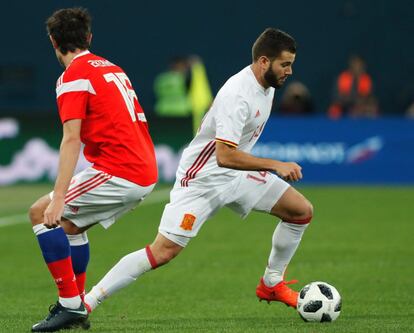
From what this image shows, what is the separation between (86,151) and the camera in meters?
7.82

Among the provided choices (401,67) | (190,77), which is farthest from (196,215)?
(401,67)

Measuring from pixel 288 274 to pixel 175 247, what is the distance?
2897 mm

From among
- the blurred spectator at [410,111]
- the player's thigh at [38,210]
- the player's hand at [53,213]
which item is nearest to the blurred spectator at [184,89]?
the blurred spectator at [410,111]

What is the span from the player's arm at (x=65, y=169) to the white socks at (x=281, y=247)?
200cm

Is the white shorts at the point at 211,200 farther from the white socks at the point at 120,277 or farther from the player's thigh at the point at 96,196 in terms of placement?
the player's thigh at the point at 96,196

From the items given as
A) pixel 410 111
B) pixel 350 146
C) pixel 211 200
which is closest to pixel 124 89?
pixel 211 200

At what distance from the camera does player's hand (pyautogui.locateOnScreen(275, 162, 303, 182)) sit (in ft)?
24.7

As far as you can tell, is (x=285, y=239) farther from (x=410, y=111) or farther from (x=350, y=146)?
(x=410, y=111)

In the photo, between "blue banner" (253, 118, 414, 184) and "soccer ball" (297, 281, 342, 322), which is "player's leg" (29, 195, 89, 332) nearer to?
"soccer ball" (297, 281, 342, 322)

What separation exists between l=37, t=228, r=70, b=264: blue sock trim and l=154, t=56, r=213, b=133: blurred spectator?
15.6m

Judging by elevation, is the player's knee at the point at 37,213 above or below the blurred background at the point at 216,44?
above

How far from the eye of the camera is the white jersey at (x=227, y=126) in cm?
788

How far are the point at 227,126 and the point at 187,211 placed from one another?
679 mm

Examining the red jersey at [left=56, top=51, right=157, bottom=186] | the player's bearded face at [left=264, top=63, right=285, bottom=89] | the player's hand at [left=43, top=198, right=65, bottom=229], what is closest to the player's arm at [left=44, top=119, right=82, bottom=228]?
the player's hand at [left=43, top=198, right=65, bottom=229]
